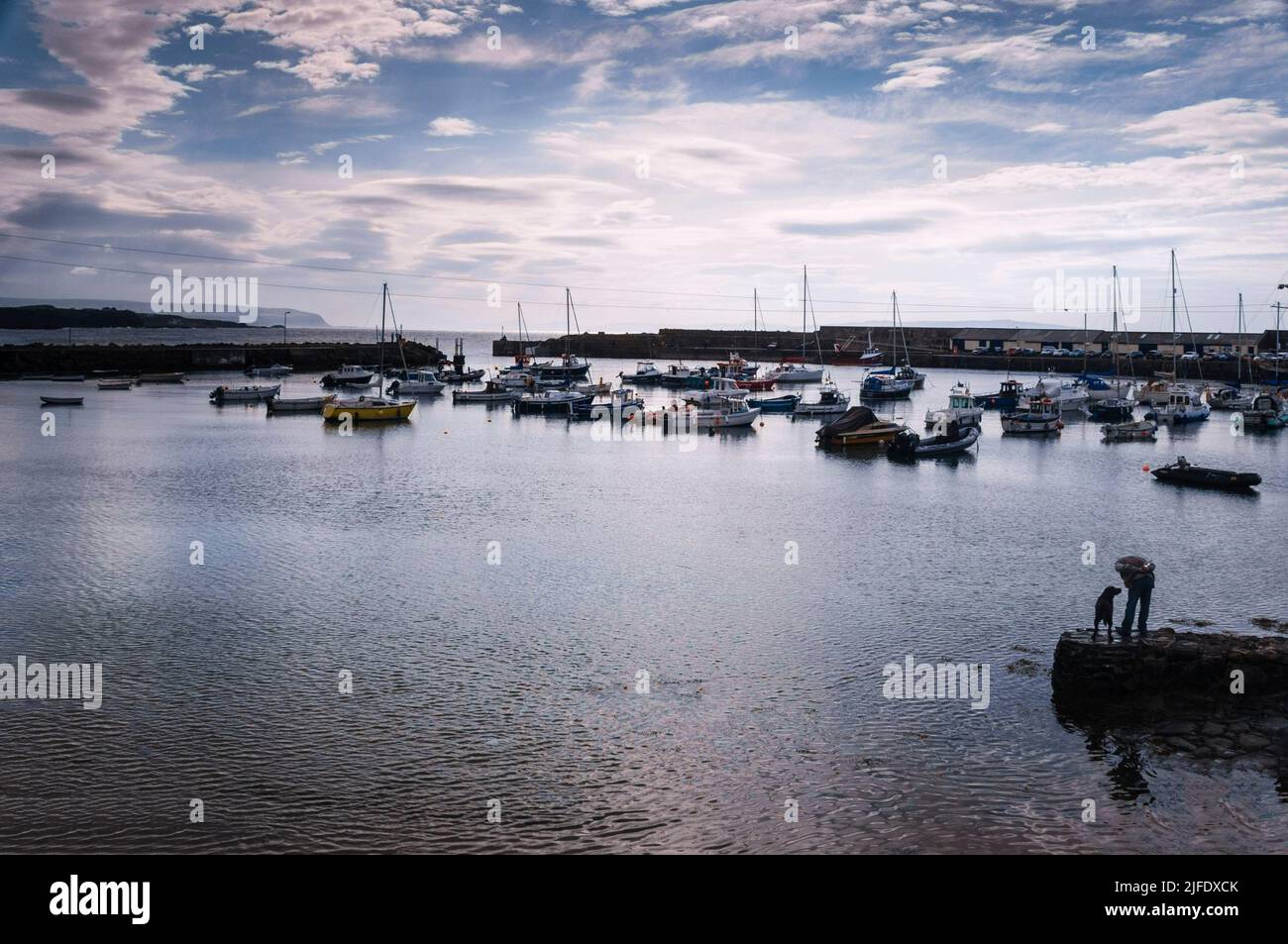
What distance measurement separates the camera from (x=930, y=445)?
53625mm

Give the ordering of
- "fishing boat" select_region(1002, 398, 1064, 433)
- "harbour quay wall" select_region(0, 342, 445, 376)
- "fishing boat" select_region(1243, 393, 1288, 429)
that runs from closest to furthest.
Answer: "fishing boat" select_region(1002, 398, 1064, 433), "fishing boat" select_region(1243, 393, 1288, 429), "harbour quay wall" select_region(0, 342, 445, 376)

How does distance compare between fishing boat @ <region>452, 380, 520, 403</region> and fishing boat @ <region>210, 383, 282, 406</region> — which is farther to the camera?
fishing boat @ <region>452, 380, 520, 403</region>

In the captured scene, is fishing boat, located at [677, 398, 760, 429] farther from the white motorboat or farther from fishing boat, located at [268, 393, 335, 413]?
the white motorboat

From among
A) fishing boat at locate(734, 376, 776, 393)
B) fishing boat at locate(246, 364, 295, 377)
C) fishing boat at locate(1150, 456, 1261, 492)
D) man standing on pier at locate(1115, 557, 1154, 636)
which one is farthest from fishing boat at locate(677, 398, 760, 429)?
fishing boat at locate(246, 364, 295, 377)

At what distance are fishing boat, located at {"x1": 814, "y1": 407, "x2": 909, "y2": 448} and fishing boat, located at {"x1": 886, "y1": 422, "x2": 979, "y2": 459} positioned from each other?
11.8 ft

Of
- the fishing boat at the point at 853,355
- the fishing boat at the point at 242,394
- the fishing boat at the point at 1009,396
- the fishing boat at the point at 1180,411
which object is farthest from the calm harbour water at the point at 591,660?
the fishing boat at the point at 853,355

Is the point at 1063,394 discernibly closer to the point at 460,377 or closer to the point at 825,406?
the point at 825,406

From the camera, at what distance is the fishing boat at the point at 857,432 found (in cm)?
5853

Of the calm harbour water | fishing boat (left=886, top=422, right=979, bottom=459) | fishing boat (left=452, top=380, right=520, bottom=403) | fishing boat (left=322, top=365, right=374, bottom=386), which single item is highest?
fishing boat (left=322, top=365, right=374, bottom=386)

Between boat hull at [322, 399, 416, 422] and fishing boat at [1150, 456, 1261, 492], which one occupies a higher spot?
boat hull at [322, 399, 416, 422]

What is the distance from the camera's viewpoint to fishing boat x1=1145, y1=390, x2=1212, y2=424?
73438mm

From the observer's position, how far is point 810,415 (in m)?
78.4

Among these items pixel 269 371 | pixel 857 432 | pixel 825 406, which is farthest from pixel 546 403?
pixel 269 371

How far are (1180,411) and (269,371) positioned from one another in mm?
99512
